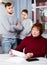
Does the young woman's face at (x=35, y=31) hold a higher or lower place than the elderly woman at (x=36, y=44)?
higher

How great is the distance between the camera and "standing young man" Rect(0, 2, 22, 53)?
2.87m

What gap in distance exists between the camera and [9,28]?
2912mm

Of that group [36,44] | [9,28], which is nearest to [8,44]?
[9,28]

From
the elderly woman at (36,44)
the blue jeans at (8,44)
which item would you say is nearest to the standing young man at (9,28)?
the blue jeans at (8,44)

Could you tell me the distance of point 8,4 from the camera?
2.89 m

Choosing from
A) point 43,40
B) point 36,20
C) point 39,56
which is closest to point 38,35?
point 43,40

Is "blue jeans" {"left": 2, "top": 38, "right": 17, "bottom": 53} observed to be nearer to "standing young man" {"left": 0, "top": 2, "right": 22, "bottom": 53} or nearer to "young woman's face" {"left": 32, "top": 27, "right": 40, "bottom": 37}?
"standing young man" {"left": 0, "top": 2, "right": 22, "bottom": 53}

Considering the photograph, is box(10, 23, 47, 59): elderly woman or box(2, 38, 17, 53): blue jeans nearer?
box(10, 23, 47, 59): elderly woman

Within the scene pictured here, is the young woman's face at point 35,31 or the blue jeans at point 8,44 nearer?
the young woman's face at point 35,31

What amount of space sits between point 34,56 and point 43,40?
0.29 metres

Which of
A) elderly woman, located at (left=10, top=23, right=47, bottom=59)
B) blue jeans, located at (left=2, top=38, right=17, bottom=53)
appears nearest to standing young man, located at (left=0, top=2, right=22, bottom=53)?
blue jeans, located at (left=2, top=38, right=17, bottom=53)

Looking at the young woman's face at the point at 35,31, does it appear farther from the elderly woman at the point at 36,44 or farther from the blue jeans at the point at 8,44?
the blue jeans at the point at 8,44

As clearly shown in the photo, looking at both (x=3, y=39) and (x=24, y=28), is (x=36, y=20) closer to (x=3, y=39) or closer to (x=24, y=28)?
(x=24, y=28)

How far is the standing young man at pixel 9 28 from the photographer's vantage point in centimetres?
287
